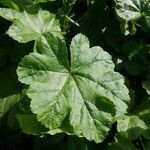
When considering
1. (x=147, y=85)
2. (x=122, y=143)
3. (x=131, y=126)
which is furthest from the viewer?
(x=147, y=85)

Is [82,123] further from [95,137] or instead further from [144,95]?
[144,95]

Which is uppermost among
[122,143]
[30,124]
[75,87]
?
[75,87]

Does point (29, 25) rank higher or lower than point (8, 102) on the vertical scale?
higher

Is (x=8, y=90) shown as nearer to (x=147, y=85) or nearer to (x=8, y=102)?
(x=8, y=102)

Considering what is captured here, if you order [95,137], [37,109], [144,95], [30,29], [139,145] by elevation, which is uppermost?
[30,29]

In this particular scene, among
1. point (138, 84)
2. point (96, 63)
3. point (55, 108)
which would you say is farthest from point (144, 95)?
point (55, 108)

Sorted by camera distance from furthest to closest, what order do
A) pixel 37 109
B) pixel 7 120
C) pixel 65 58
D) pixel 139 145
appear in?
pixel 139 145
pixel 7 120
pixel 65 58
pixel 37 109

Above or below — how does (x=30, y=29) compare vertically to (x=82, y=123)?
above

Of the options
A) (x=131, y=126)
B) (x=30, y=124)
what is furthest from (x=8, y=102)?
(x=131, y=126)
